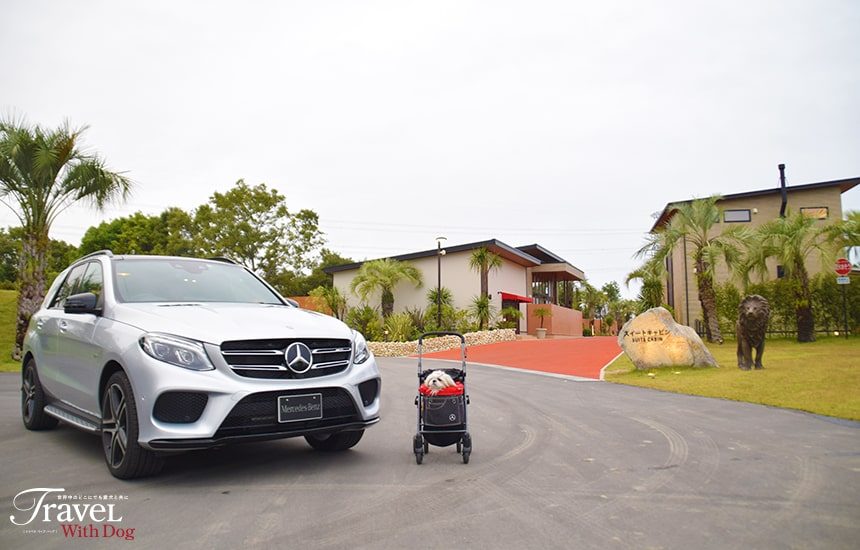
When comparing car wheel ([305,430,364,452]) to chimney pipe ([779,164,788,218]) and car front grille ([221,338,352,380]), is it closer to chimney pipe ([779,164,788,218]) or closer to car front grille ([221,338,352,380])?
car front grille ([221,338,352,380])

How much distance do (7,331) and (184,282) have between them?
21.5 m

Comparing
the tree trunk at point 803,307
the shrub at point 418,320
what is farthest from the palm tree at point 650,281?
the shrub at point 418,320

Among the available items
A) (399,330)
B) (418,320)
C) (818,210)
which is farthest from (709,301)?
(399,330)

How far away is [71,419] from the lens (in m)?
5.55

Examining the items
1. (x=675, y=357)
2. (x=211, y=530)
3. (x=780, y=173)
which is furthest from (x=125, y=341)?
(x=780, y=173)

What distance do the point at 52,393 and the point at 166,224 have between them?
50610mm

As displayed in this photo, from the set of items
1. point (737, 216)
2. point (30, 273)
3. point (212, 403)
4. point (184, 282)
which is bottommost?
point (212, 403)

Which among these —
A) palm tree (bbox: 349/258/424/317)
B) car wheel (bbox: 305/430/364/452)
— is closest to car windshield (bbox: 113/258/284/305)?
car wheel (bbox: 305/430/364/452)

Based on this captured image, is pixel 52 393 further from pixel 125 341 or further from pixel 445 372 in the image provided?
pixel 445 372

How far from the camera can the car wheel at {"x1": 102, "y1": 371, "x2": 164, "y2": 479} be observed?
4.45 metres

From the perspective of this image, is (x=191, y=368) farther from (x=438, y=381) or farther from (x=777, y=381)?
(x=777, y=381)

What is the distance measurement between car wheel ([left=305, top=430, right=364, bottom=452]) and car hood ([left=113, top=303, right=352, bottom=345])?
1.05 metres

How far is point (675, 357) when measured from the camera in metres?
14.8

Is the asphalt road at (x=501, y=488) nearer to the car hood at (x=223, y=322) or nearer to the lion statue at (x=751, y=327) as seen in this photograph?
the car hood at (x=223, y=322)
